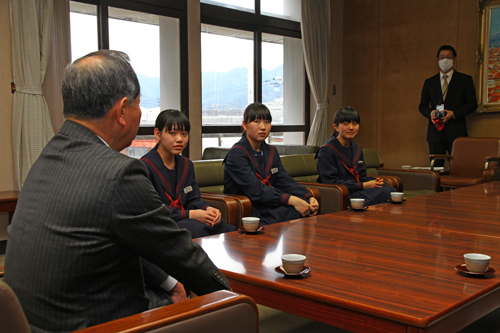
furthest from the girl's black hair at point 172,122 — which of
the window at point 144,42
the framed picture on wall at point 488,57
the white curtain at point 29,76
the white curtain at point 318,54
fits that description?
the framed picture on wall at point 488,57

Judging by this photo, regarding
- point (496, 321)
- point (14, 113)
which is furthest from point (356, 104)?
point (496, 321)

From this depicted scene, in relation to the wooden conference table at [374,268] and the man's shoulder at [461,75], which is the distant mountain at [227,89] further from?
the wooden conference table at [374,268]

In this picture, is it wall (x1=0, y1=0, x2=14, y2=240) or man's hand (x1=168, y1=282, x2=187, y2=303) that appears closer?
man's hand (x1=168, y1=282, x2=187, y2=303)

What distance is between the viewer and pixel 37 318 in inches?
42.1

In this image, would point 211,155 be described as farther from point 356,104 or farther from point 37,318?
point 37,318

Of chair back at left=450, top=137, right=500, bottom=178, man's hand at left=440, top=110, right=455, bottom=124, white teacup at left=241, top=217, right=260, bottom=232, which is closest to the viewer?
white teacup at left=241, top=217, right=260, bottom=232

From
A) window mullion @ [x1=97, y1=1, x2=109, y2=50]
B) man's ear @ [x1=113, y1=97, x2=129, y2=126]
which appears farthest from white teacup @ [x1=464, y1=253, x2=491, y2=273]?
window mullion @ [x1=97, y1=1, x2=109, y2=50]

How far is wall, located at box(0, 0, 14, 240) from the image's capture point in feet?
14.3

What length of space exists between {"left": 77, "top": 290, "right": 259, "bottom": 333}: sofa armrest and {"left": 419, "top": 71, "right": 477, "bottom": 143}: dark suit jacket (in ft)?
19.0

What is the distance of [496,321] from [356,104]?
5736mm

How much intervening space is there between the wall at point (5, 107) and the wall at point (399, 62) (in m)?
5.20

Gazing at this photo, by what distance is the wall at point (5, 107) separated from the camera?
4352 mm

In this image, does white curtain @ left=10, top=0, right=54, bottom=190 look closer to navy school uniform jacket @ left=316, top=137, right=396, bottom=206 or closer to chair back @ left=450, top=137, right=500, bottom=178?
navy school uniform jacket @ left=316, top=137, right=396, bottom=206

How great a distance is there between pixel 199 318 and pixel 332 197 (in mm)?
2812
